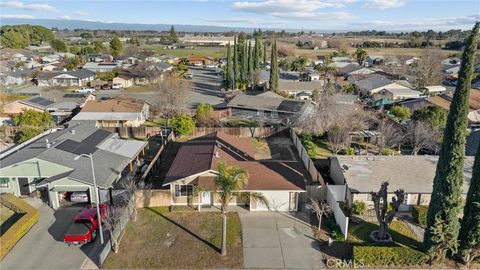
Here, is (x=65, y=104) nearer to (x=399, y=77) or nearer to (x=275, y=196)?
(x=275, y=196)

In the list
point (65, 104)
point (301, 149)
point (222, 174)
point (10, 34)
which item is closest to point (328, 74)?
point (301, 149)

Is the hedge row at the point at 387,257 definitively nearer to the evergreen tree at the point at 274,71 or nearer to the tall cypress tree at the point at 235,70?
the evergreen tree at the point at 274,71

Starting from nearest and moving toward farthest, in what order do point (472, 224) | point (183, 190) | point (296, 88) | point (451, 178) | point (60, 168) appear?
1. point (451, 178)
2. point (472, 224)
3. point (183, 190)
4. point (60, 168)
5. point (296, 88)

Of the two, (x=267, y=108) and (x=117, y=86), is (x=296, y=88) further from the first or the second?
(x=117, y=86)

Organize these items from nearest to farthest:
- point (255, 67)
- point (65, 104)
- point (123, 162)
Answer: point (123, 162), point (65, 104), point (255, 67)

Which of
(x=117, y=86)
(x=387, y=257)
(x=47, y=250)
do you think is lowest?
(x=47, y=250)

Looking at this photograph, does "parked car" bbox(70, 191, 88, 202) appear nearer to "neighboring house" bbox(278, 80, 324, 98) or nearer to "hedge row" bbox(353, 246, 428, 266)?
"hedge row" bbox(353, 246, 428, 266)

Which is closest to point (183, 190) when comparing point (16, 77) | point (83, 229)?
point (83, 229)
